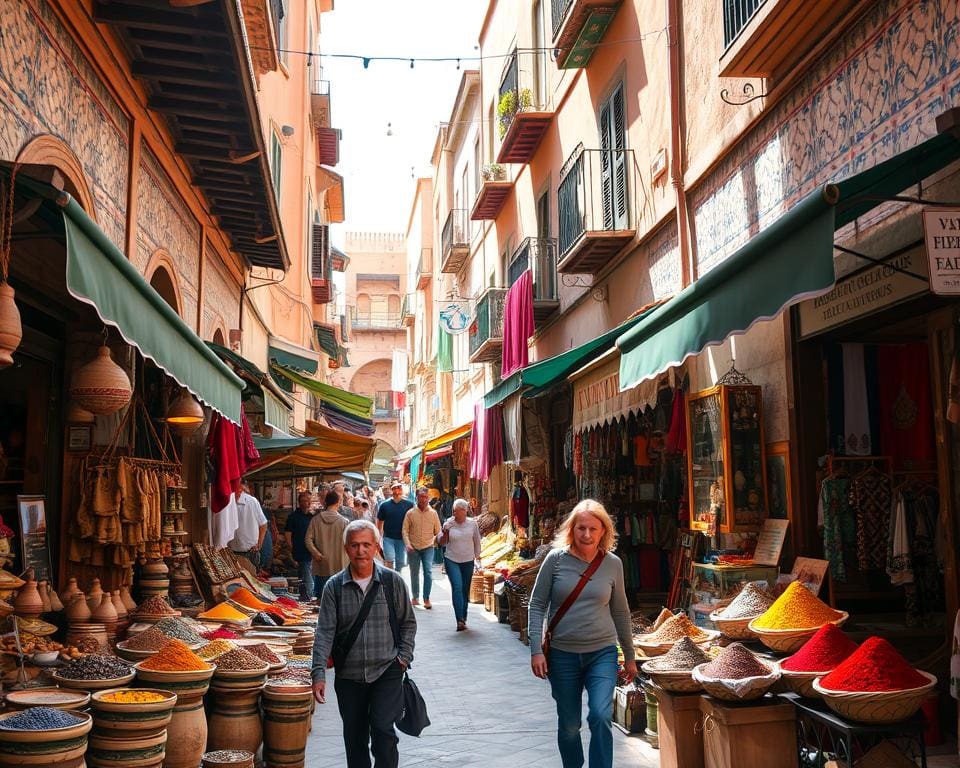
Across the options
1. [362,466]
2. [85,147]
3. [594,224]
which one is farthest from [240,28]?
[362,466]

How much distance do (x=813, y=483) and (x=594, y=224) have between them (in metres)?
6.69

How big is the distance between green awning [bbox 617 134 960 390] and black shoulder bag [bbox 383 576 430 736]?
2.48 metres

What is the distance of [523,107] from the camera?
1745cm

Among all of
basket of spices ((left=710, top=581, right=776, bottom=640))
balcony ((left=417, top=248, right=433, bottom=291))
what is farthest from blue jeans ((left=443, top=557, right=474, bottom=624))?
balcony ((left=417, top=248, right=433, bottom=291))

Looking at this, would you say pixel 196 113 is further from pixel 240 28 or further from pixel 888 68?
pixel 888 68

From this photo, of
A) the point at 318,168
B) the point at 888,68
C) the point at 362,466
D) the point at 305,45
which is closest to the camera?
the point at 888,68

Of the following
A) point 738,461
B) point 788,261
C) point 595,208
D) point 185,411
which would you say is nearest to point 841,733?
point 788,261

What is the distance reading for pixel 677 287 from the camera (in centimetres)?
1009

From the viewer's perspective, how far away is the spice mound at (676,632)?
7422 mm

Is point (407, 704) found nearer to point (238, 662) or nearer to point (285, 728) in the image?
point (285, 728)

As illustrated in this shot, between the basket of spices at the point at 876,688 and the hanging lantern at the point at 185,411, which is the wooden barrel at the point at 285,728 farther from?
the basket of spices at the point at 876,688

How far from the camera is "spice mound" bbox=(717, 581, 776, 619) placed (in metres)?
6.68

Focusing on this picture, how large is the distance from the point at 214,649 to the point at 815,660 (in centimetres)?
400

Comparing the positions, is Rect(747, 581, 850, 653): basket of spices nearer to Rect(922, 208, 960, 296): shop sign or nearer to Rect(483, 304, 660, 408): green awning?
Rect(922, 208, 960, 296): shop sign
